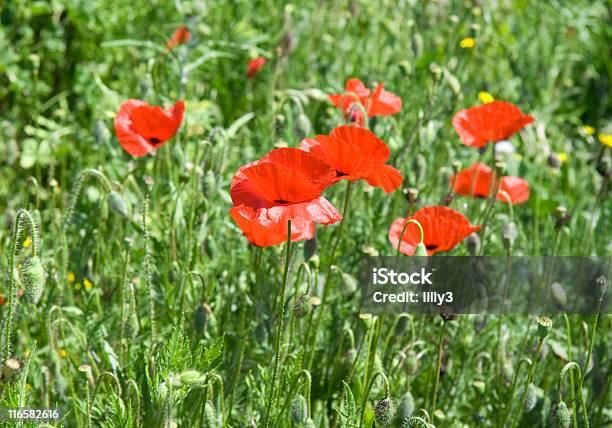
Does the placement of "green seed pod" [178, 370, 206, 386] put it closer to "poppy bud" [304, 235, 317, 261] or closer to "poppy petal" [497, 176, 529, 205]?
"poppy bud" [304, 235, 317, 261]

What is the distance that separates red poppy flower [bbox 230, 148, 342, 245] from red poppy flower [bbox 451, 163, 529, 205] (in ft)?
3.23

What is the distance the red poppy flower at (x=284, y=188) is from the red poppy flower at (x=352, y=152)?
0.57 ft

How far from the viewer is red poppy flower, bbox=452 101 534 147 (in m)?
2.25

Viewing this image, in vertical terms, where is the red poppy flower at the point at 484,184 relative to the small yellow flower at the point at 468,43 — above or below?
below

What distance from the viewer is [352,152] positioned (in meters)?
1.72

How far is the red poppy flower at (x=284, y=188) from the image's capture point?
1490 mm

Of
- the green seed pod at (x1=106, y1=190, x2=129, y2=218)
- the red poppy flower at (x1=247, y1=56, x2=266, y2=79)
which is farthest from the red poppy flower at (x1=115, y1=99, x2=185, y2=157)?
the red poppy flower at (x1=247, y1=56, x2=266, y2=79)

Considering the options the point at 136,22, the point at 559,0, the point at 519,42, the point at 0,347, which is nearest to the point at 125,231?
the point at 0,347

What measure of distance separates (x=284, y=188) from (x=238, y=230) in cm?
80

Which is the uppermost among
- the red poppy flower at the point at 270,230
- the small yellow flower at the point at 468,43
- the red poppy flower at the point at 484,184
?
the small yellow flower at the point at 468,43

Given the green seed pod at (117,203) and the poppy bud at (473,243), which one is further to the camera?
the poppy bud at (473,243)

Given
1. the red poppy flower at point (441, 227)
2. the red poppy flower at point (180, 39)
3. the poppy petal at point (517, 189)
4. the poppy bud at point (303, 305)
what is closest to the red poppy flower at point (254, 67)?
the red poppy flower at point (180, 39)

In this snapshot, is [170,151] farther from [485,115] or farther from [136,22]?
[136,22]

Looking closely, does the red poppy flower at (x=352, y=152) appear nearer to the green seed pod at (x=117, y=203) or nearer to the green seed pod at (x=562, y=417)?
the green seed pod at (x=117, y=203)
